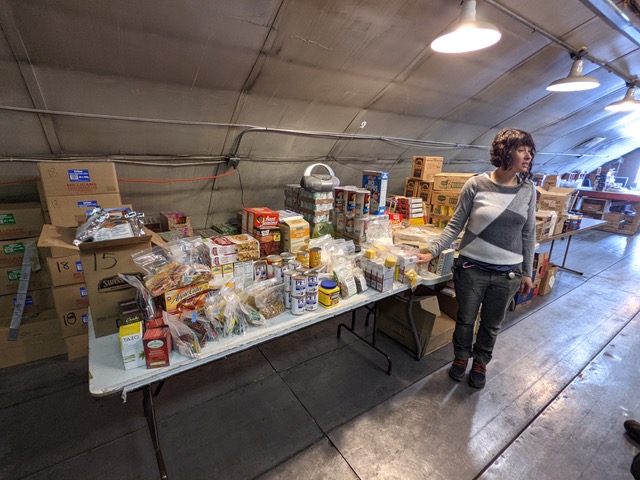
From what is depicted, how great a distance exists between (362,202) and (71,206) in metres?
1.95

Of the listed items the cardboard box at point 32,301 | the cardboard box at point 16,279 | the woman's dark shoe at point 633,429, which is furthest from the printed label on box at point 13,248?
the woman's dark shoe at point 633,429

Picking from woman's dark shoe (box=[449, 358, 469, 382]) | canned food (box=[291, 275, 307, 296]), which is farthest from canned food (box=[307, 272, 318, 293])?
woman's dark shoe (box=[449, 358, 469, 382])

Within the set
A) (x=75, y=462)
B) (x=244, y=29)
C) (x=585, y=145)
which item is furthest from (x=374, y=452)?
(x=585, y=145)

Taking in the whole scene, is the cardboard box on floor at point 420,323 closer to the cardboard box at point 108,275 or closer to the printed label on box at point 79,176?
the cardboard box at point 108,275

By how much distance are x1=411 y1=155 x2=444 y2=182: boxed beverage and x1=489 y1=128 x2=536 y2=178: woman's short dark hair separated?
4.17 ft

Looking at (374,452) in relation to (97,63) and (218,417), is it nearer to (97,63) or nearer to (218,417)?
(218,417)

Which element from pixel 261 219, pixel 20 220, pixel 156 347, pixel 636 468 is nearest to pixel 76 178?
pixel 20 220

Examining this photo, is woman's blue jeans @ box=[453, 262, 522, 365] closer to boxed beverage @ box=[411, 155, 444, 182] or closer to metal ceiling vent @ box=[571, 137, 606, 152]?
boxed beverage @ box=[411, 155, 444, 182]

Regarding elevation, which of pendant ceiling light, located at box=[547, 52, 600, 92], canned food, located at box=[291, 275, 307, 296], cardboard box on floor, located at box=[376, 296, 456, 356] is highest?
pendant ceiling light, located at box=[547, 52, 600, 92]

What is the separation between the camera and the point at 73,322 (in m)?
2.09

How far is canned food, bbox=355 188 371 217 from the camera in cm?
196

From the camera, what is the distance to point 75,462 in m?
1.46

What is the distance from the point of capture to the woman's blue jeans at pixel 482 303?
5.69 ft

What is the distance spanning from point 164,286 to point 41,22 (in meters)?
1.54
